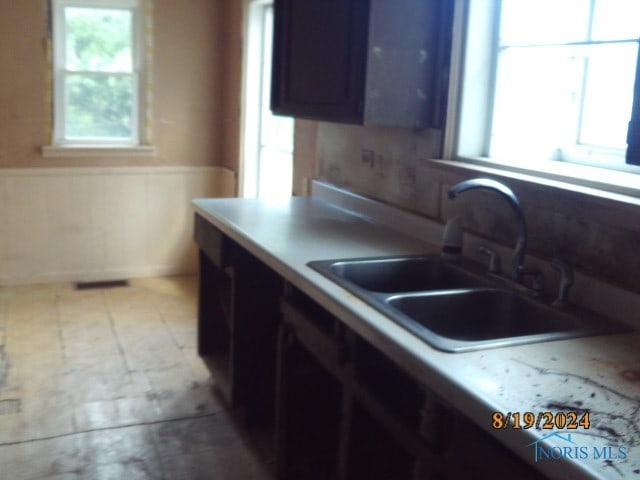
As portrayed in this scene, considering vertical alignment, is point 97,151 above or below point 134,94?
below

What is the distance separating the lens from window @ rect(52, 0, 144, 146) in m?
4.55

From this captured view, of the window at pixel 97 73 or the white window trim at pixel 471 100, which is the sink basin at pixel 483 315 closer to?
the white window trim at pixel 471 100

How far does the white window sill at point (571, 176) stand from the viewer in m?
1.74

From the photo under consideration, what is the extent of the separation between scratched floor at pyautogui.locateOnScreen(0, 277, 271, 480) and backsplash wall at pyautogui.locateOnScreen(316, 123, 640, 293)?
1.16m

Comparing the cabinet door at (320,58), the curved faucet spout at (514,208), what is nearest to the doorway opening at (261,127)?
the cabinet door at (320,58)

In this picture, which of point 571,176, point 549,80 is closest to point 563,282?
point 571,176

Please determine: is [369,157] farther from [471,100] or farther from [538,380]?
[538,380]

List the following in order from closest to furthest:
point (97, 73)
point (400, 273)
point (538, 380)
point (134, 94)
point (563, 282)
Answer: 1. point (538, 380)
2. point (563, 282)
3. point (400, 273)
4. point (97, 73)
5. point (134, 94)

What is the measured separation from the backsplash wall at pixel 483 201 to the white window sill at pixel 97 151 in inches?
71.7

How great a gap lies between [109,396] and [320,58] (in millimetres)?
1723

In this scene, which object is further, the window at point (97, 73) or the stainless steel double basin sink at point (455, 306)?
the window at point (97, 73)

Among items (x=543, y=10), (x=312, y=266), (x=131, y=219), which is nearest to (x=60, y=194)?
(x=131, y=219)

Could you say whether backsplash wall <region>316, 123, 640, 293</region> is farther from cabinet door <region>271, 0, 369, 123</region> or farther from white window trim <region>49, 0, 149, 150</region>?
white window trim <region>49, 0, 149, 150</region>

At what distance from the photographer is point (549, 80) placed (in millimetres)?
2281
